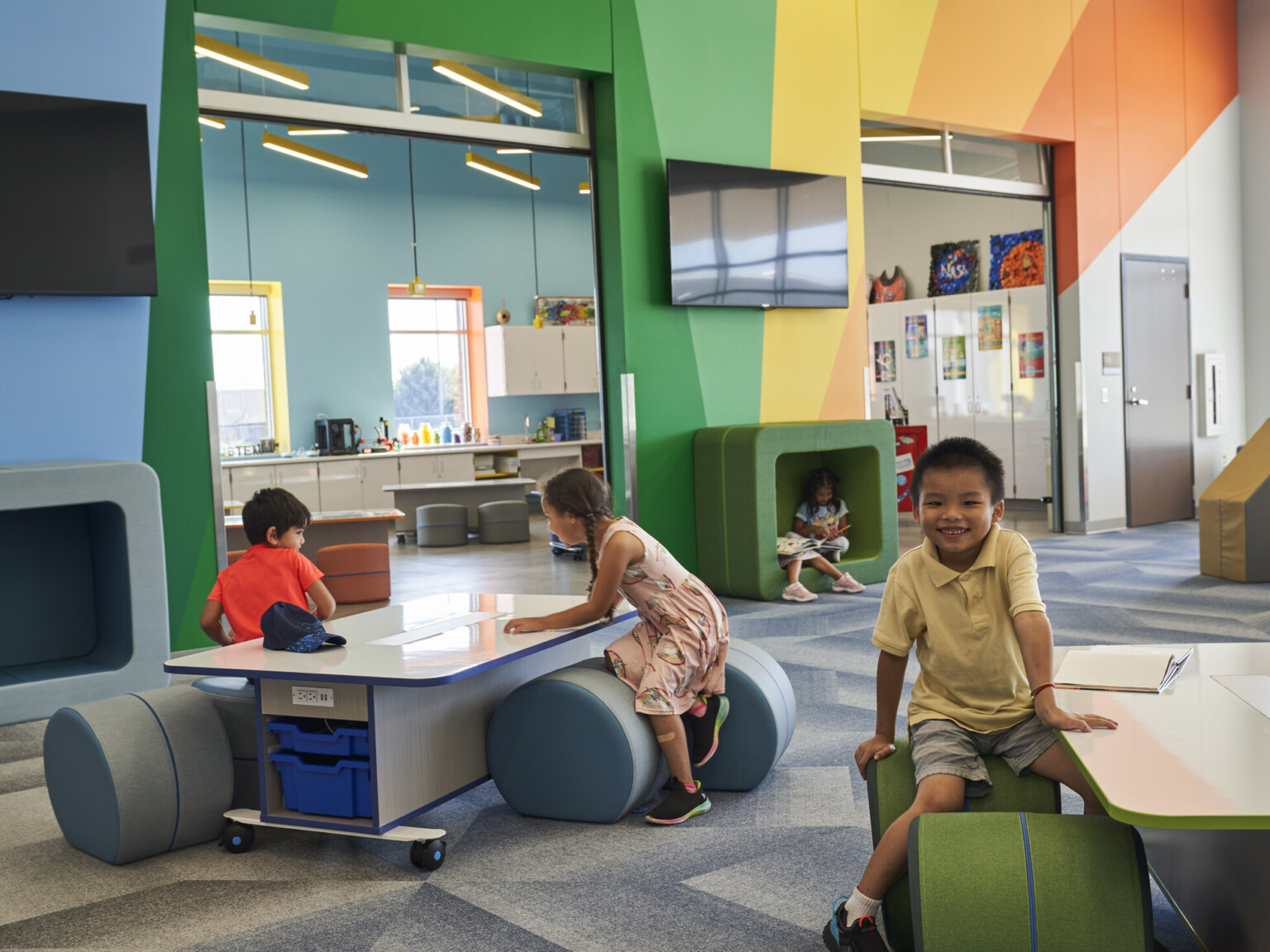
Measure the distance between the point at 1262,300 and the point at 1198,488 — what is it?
5.59ft

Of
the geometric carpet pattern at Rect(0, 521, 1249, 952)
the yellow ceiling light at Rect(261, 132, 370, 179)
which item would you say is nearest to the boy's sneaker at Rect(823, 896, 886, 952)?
the geometric carpet pattern at Rect(0, 521, 1249, 952)

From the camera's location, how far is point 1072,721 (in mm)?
1781

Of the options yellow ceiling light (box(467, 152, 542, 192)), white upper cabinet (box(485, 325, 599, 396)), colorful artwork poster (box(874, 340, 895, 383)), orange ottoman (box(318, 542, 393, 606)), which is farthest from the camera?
white upper cabinet (box(485, 325, 599, 396))

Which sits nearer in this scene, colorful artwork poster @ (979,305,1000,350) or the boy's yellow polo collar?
the boy's yellow polo collar

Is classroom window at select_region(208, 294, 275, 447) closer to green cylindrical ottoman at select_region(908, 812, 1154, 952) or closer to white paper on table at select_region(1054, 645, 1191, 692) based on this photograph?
white paper on table at select_region(1054, 645, 1191, 692)

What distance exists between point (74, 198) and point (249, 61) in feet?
4.12

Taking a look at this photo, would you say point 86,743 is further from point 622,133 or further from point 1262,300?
point 1262,300

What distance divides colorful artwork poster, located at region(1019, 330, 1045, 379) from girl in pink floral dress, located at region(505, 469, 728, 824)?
7.79 m

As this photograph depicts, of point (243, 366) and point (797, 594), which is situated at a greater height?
point (243, 366)

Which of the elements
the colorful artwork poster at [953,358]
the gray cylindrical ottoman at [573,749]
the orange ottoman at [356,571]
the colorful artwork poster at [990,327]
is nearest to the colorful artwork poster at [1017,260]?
the colorful artwork poster at [990,327]

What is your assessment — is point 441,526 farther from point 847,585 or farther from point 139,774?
point 139,774

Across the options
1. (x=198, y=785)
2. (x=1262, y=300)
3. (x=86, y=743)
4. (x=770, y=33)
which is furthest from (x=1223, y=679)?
(x=1262, y=300)

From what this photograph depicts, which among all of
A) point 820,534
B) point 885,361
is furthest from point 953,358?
point 820,534

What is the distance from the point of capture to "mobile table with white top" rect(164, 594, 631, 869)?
2.49 metres
